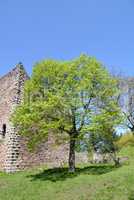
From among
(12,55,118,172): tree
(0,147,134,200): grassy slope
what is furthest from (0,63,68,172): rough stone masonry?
(0,147,134,200): grassy slope

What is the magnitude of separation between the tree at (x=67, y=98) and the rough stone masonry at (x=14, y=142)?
2579 mm

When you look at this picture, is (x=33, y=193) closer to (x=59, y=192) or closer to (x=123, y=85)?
(x=59, y=192)

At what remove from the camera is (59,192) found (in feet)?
46.1

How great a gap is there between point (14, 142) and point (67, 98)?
231 inches

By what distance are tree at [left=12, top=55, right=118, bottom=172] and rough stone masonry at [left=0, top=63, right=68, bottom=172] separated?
258 centimetres

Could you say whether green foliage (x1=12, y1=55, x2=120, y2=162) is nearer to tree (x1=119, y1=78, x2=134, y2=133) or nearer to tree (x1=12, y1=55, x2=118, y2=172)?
tree (x1=12, y1=55, x2=118, y2=172)

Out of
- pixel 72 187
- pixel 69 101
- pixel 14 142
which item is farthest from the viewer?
pixel 14 142

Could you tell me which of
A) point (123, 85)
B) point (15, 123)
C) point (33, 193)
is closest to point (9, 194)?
point (33, 193)

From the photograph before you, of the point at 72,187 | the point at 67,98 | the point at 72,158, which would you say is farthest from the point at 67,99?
the point at 72,187

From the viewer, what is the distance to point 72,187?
14.5m

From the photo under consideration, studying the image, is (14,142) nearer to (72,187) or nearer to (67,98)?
(67,98)

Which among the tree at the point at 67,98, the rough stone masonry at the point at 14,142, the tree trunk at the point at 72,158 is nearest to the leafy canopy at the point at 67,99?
the tree at the point at 67,98

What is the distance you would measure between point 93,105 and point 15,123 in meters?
4.98

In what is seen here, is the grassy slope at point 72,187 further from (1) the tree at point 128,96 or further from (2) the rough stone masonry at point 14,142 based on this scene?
(1) the tree at point 128,96
